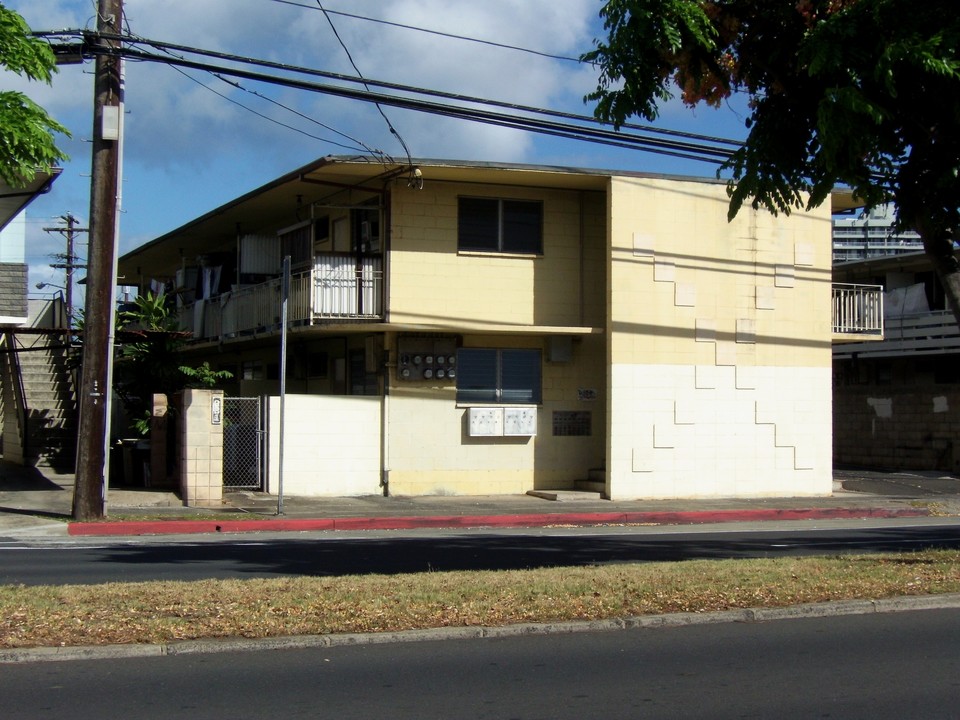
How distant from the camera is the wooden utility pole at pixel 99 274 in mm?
17406

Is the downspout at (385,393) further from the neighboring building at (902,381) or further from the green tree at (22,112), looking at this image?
the neighboring building at (902,381)

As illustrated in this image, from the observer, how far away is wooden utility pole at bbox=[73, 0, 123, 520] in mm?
17406

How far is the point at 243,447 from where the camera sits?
2219 centimetres

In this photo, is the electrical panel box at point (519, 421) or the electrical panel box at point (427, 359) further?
the electrical panel box at point (519, 421)

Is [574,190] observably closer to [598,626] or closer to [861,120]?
[861,120]

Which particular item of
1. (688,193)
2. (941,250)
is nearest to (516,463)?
(688,193)

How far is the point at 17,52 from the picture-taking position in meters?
10.4

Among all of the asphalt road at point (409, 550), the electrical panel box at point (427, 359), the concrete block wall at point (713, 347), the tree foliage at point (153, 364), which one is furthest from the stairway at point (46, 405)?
the concrete block wall at point (713, 347)

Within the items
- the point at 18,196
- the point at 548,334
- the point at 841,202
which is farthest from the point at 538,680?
the point at 841,202

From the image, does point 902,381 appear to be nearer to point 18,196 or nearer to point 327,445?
point 327,445

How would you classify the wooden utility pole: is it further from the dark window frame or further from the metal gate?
the dark window frame

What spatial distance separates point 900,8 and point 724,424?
46.2ft

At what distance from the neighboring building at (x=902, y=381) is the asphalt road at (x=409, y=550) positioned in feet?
45.2

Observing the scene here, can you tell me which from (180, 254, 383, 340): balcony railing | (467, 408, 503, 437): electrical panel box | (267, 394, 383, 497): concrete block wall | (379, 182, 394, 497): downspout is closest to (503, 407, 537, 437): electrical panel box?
(467, 408, 503, 437): electrical panel box
